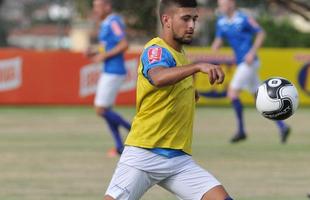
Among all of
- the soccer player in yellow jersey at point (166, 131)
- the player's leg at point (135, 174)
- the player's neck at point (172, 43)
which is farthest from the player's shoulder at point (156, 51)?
the player's leg at point (135, 174)

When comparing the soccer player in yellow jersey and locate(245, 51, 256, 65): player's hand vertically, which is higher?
the soccer player in yellow jersey

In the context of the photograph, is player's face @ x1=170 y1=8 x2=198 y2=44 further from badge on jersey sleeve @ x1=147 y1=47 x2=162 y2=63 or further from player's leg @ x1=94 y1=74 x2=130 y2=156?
player's leg @ x1=94 y1=74 x2=130 y2=156

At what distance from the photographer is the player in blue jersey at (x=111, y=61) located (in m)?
15.0

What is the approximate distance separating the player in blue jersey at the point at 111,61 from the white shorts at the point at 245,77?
9.20 feet

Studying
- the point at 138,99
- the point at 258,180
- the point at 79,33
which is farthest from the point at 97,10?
the point at 79,33

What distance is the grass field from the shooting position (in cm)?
1155

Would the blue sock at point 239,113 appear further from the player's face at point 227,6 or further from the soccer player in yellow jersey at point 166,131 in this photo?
the soccer player in yellow jersey at point 166,131

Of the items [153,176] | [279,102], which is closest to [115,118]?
[279,102]

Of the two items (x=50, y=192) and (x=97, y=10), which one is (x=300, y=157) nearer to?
(x=97, y=10)

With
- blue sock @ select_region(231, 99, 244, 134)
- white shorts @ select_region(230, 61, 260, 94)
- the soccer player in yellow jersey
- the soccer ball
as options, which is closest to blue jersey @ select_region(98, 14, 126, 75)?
blue sock @ select_region(231, 99, 244, 134)

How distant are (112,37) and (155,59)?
7.81 metres

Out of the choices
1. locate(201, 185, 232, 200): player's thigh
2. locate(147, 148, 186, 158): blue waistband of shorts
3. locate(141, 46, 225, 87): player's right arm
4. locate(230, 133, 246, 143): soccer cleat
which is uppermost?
locate(141, 46, 225, 87): player's right arm

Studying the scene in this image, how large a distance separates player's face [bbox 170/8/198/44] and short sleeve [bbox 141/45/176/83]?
15 centimetres

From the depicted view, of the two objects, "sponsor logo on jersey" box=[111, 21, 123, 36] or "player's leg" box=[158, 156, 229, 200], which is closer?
"player's leg" box=[158, 156, 229, 200]
